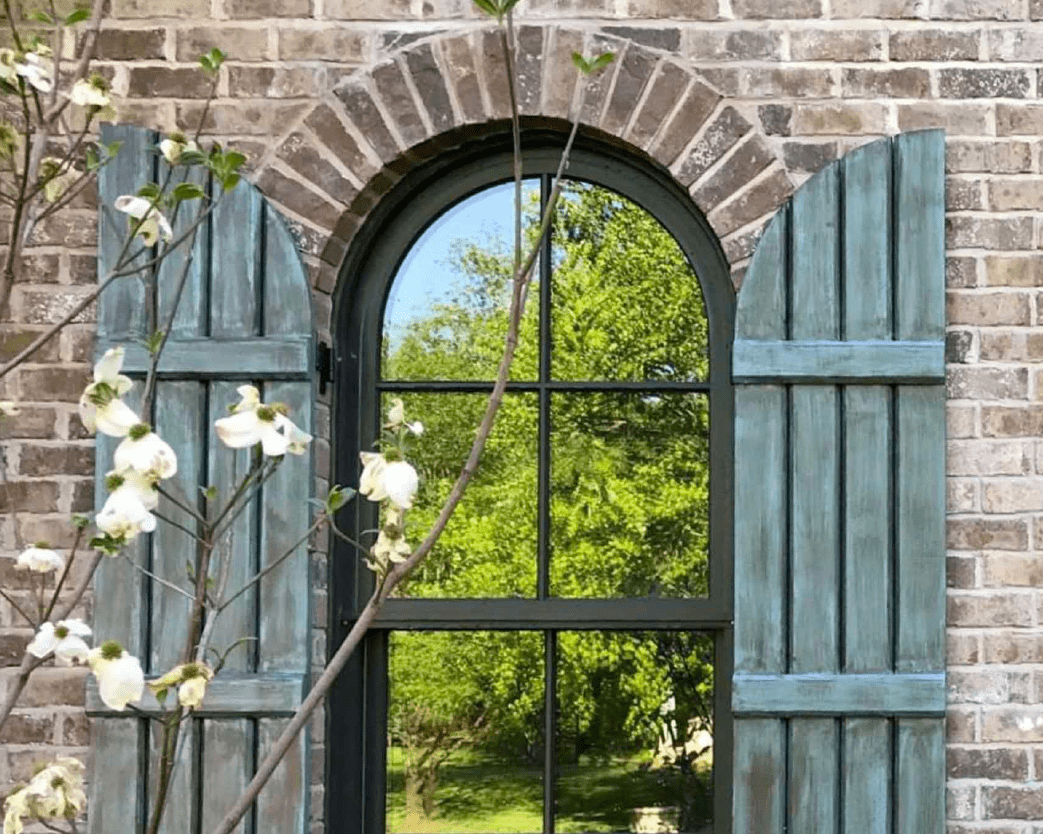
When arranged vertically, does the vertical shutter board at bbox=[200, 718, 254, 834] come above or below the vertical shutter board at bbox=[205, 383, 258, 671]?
below

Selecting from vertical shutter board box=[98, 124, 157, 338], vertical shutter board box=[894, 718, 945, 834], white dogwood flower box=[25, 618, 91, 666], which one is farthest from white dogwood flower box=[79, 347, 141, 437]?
vertical shutter board box=[894, 718, 945, 834]

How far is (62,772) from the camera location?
1.71 meters

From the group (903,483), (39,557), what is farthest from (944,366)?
(39,557)

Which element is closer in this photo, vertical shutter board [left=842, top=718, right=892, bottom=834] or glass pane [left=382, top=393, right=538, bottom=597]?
vertical shutter board [left=842, top=718, right=892, bottom=834]

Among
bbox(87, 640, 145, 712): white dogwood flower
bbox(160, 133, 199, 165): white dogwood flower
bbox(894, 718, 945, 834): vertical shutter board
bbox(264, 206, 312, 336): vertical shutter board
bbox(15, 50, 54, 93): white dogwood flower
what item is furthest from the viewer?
bbox(264, 206, 312, 336): vertical shutter board

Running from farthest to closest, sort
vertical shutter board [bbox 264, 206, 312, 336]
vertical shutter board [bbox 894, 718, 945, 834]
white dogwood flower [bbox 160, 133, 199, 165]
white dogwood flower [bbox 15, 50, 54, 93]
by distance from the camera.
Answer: vertical shutter board [bbox 264, 206, 312, 336] → vertical shutter board [bbox 894, 718, 945, 834] → white dogwood flower [bbox 160, 133, 199, 165] → white dogwood flower [bbox 15, 50, 54, 93]

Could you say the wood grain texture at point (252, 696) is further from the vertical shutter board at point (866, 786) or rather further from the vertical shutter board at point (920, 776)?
the vertical shutter board at point (920, 776)

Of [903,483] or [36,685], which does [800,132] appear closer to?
[903,483]

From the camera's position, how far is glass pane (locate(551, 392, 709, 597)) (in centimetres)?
312

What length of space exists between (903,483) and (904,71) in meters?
0.86

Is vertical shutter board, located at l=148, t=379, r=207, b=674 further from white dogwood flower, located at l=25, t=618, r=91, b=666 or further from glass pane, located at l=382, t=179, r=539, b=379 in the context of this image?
white dogwood flower, located at l=25, t=618, r=91, b=666

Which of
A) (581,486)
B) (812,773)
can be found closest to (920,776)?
(812,773)

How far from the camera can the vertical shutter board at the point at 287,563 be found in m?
2.93

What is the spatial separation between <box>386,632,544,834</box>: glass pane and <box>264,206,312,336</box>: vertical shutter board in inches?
28.1
